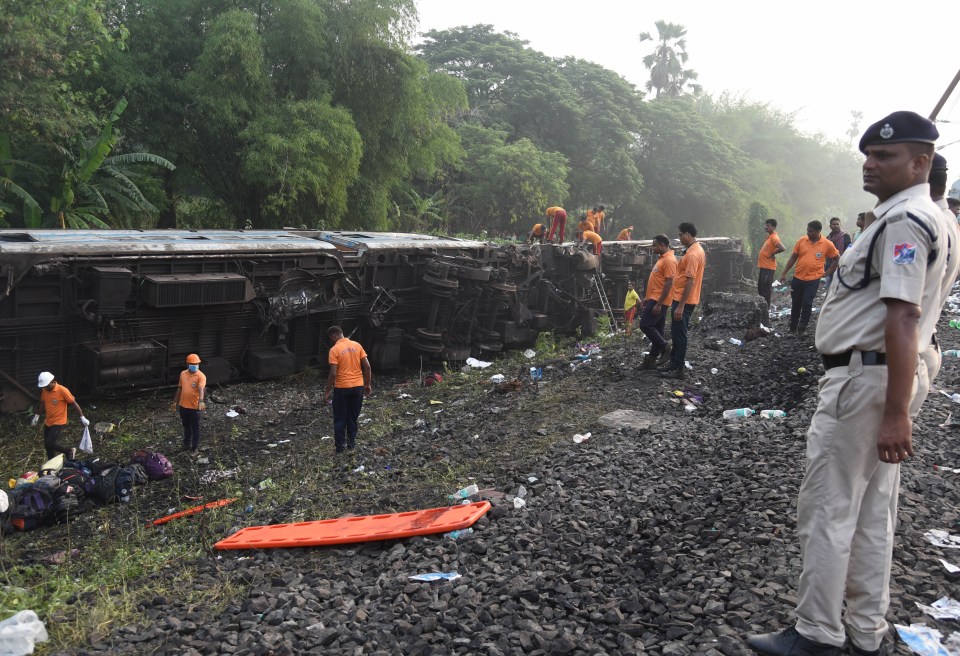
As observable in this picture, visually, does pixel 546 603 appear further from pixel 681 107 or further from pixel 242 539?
pixel 681 107

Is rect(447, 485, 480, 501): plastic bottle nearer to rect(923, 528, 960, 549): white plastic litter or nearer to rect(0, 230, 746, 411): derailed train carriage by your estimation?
rect(923, 528, 960, 549): white plastic litter

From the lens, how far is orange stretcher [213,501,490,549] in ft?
14.0

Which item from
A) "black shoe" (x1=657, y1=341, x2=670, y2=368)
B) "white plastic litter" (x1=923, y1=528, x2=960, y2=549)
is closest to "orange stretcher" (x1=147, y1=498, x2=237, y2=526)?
"white plastic litter" (x1=923, y1=528, x2=960, y2=549)

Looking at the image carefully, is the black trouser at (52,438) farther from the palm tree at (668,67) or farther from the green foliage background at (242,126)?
the palm tree at (668,67)

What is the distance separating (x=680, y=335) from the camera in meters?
8.03

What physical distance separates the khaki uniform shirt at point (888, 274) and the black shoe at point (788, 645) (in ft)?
3.44

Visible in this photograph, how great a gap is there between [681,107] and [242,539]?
32886mm

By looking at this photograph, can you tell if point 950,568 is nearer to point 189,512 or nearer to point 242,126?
point 189,512

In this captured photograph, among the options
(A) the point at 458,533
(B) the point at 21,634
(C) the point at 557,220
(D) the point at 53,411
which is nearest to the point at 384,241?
(C) the point at 557,220

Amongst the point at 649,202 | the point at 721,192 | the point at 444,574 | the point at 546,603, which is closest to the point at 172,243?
the point at 444,574

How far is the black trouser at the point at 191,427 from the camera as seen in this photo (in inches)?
305

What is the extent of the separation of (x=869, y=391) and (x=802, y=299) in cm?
878

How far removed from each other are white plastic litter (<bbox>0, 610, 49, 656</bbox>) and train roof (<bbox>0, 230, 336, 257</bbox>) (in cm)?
571

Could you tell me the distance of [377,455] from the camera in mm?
6840
